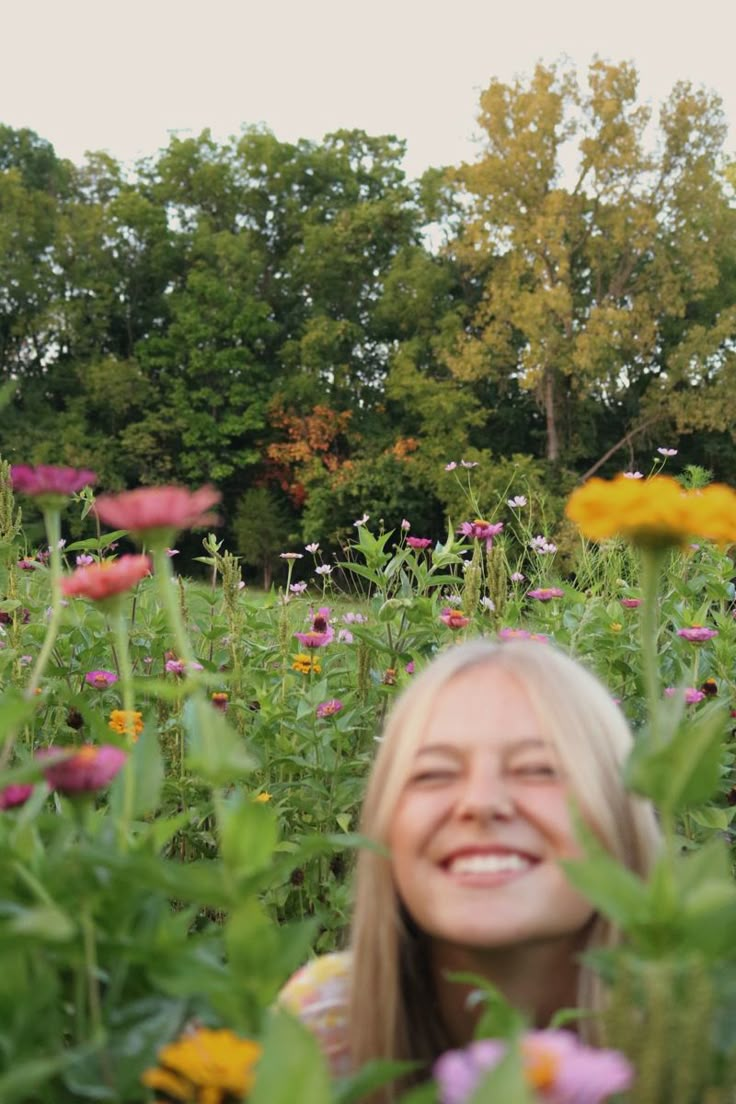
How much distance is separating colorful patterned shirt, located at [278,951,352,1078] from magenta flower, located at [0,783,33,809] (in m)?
0.29

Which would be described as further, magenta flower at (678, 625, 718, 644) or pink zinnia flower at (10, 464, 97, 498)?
magenta flower at (678, 625, 718, 644)

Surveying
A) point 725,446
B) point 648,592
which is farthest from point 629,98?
point 648,592

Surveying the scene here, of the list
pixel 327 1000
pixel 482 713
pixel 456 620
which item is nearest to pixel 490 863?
pixel 482 713

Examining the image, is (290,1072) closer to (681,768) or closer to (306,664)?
(681,768)

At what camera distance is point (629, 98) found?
15.7m

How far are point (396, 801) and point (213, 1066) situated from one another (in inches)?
16.7

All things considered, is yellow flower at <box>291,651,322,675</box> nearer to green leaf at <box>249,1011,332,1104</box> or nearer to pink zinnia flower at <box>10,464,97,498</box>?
pink zinnia flower at <box>10,464,97,498</box>

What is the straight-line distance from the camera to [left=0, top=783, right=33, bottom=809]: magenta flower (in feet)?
2.58

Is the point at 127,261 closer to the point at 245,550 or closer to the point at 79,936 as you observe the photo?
the point at 245,550

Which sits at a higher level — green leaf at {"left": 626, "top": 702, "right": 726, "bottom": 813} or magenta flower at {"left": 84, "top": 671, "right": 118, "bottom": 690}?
green leaf at {"left": 626, "top": 702, "right": 726, "bottom": 813}

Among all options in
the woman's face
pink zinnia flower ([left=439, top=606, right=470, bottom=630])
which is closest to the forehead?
the woman's face

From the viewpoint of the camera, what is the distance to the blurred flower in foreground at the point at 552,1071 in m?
0.41

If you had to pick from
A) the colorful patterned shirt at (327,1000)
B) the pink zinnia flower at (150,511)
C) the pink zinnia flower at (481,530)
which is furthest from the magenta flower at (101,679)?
the pink zinnia flower at (150,511)

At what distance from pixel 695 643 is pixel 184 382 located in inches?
672
